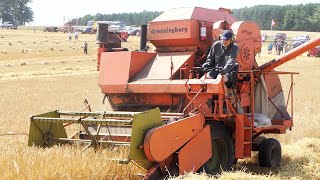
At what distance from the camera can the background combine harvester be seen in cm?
727

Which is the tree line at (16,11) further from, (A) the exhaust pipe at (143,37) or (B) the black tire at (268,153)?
(B) the black tire at (268,153)

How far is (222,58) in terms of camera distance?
8.68 metres

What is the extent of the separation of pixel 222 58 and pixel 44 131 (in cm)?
314

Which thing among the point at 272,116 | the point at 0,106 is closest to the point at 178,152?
the point at 272,116

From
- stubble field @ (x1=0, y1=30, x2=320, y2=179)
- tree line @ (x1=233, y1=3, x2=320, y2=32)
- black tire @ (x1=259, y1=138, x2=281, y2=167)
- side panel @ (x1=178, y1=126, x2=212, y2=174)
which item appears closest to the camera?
stubble field @ (x1=0, y1=30, x2=320, y2=179)

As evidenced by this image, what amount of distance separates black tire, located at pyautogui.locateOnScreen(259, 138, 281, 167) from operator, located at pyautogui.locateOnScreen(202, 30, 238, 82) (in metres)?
1.71

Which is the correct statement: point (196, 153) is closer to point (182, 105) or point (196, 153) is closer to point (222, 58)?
point (182, 105)

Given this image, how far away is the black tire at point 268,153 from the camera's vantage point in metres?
9.18

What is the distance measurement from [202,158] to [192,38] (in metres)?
2.51

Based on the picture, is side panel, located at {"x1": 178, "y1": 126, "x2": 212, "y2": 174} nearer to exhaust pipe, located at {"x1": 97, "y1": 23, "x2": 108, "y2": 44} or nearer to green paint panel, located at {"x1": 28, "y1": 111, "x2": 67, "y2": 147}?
green paint panel, located at {"x1": 28, "y1": 111, "x2": 67, "y2": 147}

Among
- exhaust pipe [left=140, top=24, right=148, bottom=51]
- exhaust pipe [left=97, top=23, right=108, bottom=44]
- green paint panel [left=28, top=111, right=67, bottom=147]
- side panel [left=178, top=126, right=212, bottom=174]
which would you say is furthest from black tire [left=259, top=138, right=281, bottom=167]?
exhaust pipe [left=97, top=23, right=108, bottom=44]

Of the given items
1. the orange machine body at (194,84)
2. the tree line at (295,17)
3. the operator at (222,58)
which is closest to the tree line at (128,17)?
the tree line at (295,17)

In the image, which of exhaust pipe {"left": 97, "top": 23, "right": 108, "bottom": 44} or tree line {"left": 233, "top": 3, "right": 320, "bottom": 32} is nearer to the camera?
exhaust pipe {"left": 97, "top": 23, "right": 108, "bottom": 44}

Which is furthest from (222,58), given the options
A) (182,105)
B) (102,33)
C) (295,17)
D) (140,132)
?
(295,17)
